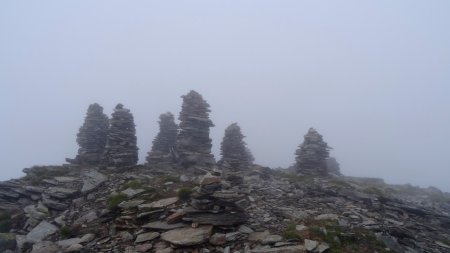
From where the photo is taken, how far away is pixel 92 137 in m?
43.4

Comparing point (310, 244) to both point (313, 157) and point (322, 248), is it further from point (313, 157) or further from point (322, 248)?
point (313, 157)

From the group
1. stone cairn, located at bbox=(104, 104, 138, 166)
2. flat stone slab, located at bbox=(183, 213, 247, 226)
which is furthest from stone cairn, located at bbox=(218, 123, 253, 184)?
flat stone slab, located at bbox=(183, 213, 247, 226)

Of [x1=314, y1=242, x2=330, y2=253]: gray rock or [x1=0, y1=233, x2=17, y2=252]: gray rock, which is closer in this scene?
[x1=314, y1=242, x2=330, y2=253]: gray rock

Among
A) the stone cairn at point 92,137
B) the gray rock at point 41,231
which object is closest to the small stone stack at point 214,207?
the gray rock at point 41,231

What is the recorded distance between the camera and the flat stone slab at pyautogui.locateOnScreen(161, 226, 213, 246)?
52.4 ft

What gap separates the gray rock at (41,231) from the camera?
62.1 feet

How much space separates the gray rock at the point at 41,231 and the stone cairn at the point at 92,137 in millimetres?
21269

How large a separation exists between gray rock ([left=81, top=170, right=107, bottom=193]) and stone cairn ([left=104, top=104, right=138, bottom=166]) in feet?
13.3

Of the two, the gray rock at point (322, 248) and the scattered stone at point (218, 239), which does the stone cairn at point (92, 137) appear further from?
the gray rock at point (322, 248)

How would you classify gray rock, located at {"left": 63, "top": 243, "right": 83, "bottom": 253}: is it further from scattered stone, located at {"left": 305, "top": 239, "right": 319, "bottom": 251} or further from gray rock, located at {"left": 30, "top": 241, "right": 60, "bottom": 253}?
scattered stone, located at {"left": 305, "top": 239, "right": 319, "bottom": 251}

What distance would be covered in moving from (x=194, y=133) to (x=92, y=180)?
15.2 metres

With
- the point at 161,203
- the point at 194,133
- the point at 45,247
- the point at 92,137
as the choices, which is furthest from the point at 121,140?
the point at 45,247

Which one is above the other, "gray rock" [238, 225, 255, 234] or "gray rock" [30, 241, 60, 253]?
"gray rock" [238, 225, 255, 234]

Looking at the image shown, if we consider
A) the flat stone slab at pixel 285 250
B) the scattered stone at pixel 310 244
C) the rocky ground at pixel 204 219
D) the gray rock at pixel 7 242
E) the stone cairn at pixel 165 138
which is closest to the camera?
the flat stone slab at pixel 285 250
